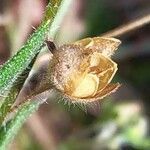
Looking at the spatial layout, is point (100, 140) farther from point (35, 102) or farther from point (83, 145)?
point (35, 102)

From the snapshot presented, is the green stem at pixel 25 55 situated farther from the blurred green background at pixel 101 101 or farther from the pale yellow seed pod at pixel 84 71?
the blurred green background at pixel 101 101

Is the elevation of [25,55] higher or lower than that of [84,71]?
higher

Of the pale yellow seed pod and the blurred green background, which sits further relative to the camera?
the blurred green background

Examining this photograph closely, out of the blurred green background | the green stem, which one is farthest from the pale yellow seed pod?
the blurred green background

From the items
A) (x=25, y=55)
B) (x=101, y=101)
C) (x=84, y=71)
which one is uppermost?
(x=25, y=55)

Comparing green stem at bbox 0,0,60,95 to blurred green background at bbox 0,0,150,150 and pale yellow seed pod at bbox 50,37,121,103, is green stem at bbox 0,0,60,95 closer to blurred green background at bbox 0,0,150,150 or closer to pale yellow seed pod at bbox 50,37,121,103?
pale yellow seed pod at bbox 50,37,121,103

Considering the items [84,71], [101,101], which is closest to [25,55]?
[84,71]

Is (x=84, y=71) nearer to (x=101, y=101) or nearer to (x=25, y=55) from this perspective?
(x=25, y=55)

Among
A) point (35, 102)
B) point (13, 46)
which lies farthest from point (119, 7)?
point (35, 102)

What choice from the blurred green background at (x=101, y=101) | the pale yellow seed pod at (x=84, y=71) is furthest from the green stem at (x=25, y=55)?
the blurred green background at (x=101, y=101)
